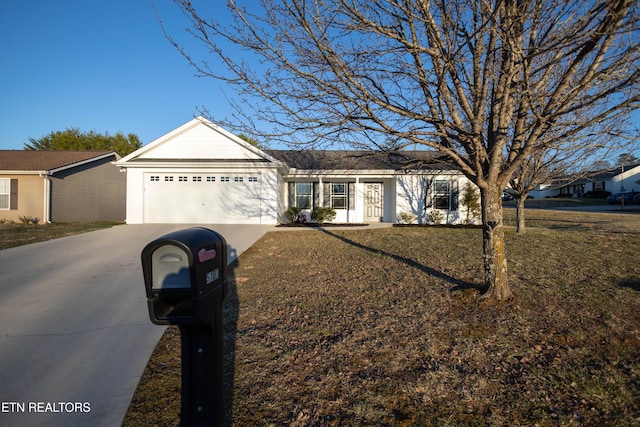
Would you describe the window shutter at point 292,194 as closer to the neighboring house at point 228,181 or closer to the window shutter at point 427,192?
the neighboring house at point 228,181

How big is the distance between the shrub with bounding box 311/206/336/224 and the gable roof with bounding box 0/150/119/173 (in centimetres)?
1329

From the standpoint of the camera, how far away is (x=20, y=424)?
2604 millimetres

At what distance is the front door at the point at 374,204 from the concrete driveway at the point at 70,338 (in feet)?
34.3

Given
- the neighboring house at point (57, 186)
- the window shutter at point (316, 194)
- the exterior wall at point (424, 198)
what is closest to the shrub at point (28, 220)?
the neighboring house at point (57, 186)

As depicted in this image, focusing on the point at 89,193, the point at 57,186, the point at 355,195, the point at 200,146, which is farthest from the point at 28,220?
the point at 355,195

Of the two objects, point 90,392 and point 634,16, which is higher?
point 634,16

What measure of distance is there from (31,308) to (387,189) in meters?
14.6

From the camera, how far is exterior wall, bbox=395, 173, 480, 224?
1605 cm

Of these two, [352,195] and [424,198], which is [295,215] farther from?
[424,198]

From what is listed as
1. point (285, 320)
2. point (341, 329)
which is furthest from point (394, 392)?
point (285, 320)

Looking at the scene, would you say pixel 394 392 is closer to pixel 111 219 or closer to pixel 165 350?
pixel 165 350

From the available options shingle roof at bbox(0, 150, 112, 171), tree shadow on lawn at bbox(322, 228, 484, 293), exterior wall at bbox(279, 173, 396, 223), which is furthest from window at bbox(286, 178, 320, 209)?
shingle roof at bbox(0, 150, 112, 171)

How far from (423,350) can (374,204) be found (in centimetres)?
1407

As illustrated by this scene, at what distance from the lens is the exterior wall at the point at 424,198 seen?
16047mm
